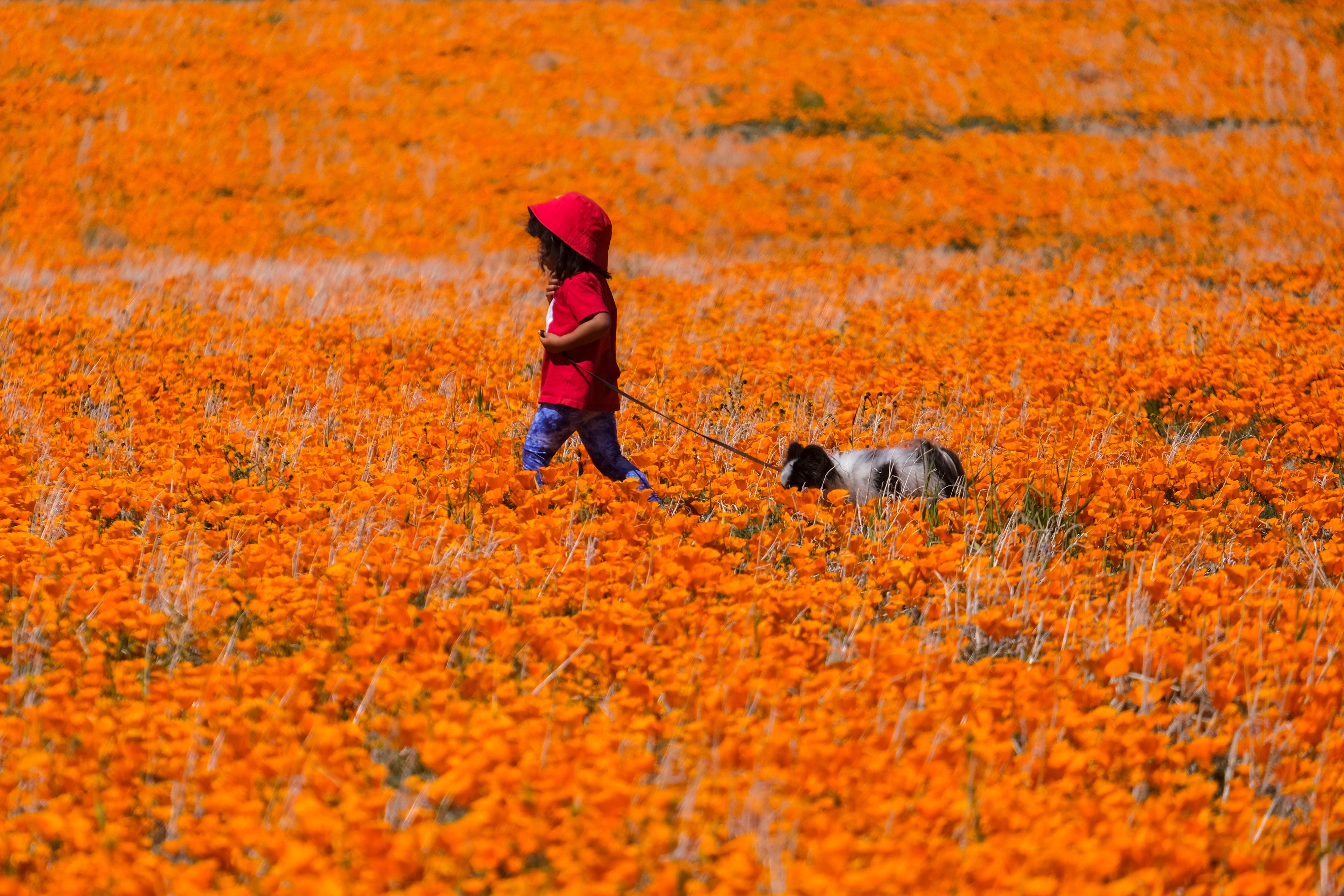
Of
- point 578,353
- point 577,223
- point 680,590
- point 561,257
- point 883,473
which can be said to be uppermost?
point 577,223

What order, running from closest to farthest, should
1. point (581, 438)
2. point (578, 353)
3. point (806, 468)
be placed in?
point (578, 353) → point (806, 468) → point (581, 438)

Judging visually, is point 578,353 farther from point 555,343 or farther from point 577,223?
point 577,223

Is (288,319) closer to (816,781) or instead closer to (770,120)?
(816,781)

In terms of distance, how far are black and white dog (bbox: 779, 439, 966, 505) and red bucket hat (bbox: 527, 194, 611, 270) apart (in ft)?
4.45

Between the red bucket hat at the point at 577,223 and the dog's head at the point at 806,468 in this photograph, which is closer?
the red bucket hat at the point at 577,223

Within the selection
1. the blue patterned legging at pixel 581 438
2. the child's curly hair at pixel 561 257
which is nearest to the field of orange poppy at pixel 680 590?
the blue patterned legging at pixel 581 438

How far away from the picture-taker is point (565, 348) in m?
4.75

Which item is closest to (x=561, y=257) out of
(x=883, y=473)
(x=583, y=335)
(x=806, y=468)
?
(x=583, y=335)

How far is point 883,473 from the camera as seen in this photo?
16.8 ft

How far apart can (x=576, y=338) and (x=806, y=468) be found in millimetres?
1289

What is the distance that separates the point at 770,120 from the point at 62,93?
15414 millimetres

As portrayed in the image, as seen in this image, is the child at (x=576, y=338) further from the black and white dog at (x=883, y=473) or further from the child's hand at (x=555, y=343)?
the black and white dog at (x=883, y=473)

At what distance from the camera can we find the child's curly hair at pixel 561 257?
4875 millimetres

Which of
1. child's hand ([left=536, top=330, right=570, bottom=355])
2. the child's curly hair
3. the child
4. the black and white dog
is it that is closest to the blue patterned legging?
the child
